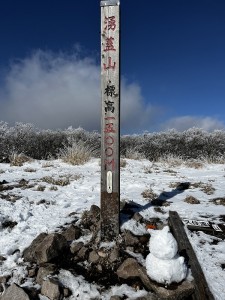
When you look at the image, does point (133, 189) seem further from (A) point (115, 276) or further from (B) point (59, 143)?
(B) point (59, 143)

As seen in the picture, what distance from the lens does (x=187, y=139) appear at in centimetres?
1800

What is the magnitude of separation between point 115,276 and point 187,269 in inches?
28.4

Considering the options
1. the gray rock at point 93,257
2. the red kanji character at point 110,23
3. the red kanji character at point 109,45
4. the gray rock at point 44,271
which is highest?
the red kanji character at point 110,23

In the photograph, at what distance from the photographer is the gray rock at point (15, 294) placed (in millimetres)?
2426

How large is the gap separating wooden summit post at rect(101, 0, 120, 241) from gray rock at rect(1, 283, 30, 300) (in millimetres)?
1202

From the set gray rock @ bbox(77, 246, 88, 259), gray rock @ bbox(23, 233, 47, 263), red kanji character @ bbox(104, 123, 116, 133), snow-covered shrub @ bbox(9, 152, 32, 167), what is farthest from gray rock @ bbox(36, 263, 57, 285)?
snow-covered shrub @ bbox(9, 152, 32, 167)

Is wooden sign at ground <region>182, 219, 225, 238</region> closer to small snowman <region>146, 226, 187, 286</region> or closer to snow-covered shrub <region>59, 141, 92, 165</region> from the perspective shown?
small snowman <region>146, 226, 187, 286</region>

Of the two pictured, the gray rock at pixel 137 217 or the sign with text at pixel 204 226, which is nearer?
the sign with text at pixel 204 226

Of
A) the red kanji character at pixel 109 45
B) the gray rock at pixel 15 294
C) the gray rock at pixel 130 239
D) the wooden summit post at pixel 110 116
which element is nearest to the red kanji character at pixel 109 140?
the wooden summit post at pixel 110 116

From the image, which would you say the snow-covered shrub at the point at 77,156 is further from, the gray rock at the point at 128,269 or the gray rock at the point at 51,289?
the gray rock at the point at 51,289

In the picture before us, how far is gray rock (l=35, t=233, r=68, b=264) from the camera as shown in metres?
2.96

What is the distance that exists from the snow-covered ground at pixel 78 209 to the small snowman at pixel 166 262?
0.90ft

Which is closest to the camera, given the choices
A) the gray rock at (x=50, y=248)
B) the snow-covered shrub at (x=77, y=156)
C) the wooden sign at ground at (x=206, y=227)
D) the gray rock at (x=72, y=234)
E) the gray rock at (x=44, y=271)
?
the gray rock at (x=44, y=271)

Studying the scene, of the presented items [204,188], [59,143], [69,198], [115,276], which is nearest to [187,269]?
[115,276]
